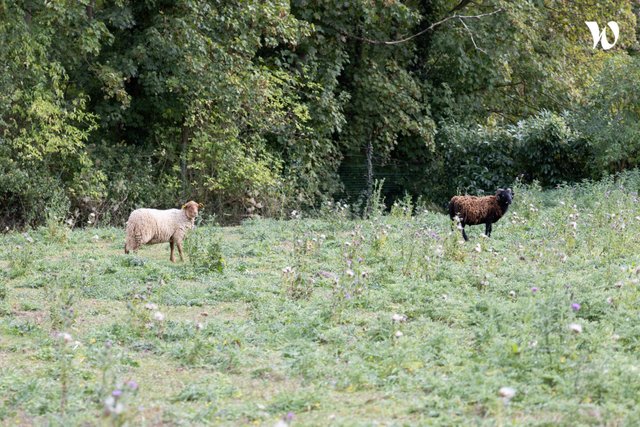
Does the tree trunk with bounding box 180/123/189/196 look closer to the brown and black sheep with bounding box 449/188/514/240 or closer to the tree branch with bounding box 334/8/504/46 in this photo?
the tree branch with bounding box 334/8/504/46

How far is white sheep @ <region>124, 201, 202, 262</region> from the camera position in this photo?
12086mm

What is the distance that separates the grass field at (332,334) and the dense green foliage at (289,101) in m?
5.17

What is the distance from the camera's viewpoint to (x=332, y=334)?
773cm

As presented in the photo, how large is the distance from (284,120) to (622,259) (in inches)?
494

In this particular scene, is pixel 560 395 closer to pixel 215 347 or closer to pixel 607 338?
pixel 607 338

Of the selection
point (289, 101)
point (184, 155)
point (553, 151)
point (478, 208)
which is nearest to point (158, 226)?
point (478, 208)

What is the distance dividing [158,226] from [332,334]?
16.2ft

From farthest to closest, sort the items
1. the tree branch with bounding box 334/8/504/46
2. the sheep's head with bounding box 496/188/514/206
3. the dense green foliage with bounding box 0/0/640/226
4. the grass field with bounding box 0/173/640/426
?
the tree branch with bounding box 334/8/504/46 < the dense green foliage with bounding box 0/0/640/226 < the sheep's head with bounding box 496/188/514/206 < the grass field with bounding box 0/173/640/426

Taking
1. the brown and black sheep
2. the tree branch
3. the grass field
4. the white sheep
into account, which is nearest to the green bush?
the tree branch

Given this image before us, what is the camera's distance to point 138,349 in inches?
299

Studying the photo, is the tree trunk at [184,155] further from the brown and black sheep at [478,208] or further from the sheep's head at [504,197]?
the sheep's head at [504,197]

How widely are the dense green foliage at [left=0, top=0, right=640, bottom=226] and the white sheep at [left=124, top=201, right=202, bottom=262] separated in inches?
112

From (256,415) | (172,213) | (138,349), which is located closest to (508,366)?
(256,415)

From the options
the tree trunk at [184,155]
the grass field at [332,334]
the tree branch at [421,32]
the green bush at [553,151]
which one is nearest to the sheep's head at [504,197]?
the grass field at [332,334]
